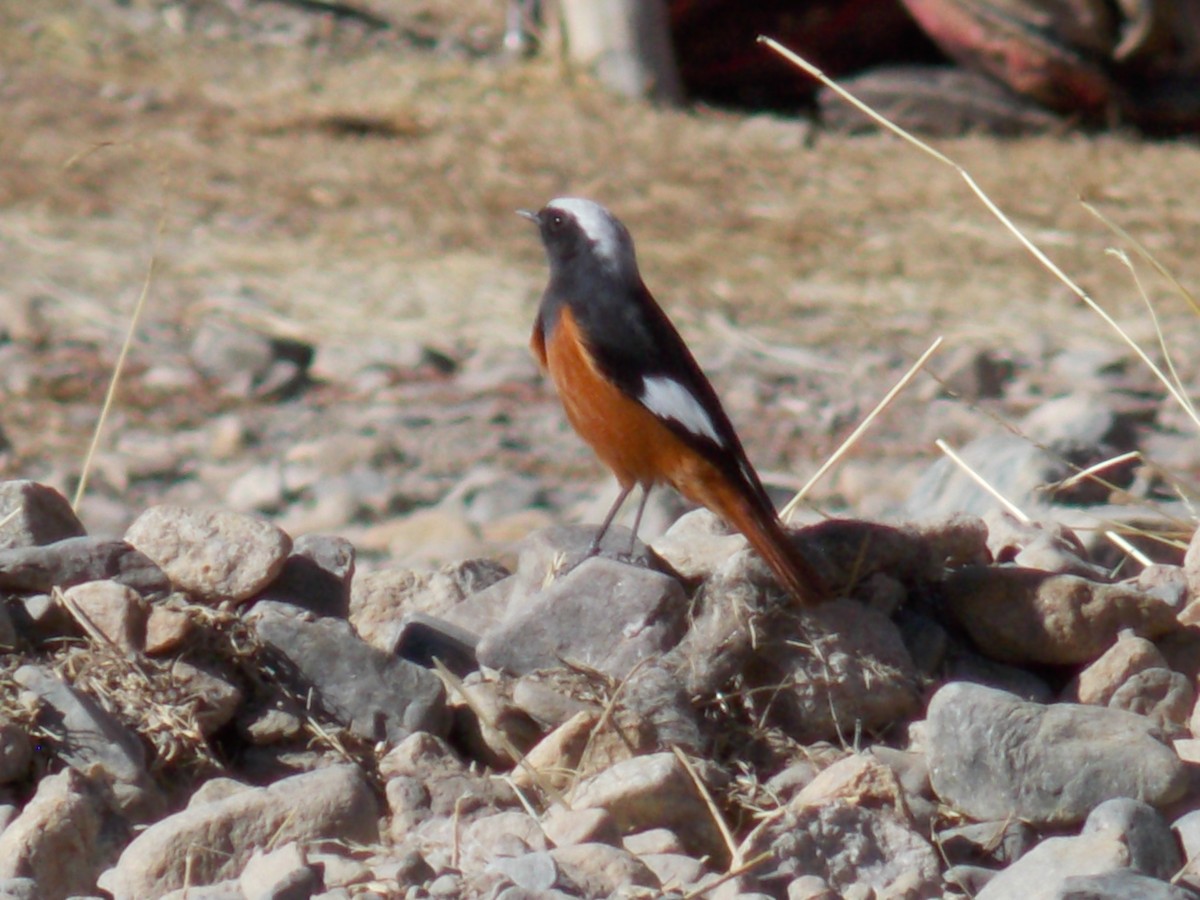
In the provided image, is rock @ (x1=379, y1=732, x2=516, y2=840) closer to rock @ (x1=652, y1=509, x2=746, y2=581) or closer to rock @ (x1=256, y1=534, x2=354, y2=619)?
rock @ (x1=256, y1=534, x2=354, y2=619)

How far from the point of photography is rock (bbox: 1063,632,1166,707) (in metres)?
3.32

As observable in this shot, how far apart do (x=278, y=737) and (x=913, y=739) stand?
3.51 ft

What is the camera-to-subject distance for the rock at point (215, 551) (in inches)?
134

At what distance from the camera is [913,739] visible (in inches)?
127

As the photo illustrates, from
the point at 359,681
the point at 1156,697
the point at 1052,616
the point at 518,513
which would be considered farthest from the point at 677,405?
the point at 518,513

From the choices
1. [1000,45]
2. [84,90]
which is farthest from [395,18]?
[1000,45]

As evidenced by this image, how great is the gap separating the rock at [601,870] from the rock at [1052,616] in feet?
3.59

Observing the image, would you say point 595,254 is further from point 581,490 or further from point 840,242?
point 840,242

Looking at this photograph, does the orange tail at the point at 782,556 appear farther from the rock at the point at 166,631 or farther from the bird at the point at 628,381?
the rock at the point at 166,631

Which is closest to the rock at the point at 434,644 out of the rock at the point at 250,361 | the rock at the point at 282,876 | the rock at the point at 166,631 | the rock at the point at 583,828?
the rock at the point at 166,631

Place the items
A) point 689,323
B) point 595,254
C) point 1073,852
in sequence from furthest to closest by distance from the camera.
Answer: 1. point 689,323
2. point 595,254
3. point 1073,852

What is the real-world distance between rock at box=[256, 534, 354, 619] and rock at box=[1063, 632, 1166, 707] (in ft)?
4.57

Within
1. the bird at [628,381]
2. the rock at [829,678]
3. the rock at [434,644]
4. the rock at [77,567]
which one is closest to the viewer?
the rock at [829,678]

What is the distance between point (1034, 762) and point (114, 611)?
1.52 m
